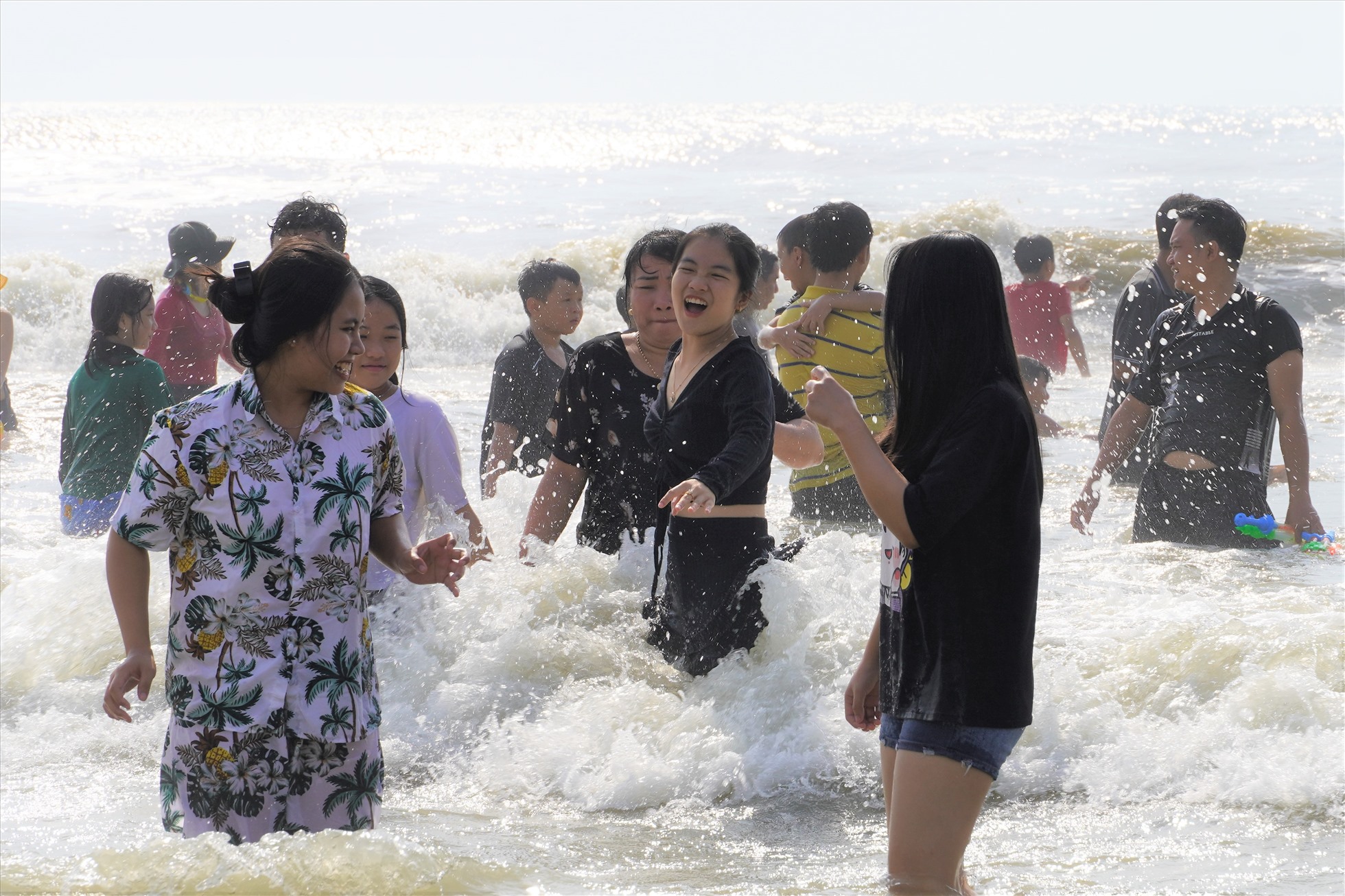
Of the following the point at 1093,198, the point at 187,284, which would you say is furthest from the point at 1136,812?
the point at 1093,198

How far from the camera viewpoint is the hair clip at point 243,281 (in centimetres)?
276

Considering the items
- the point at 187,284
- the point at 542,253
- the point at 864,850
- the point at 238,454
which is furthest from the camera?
the point at 542,253

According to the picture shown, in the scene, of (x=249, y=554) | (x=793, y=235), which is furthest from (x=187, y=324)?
(x=249, y=554)

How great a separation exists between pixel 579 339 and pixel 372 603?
46.2ft

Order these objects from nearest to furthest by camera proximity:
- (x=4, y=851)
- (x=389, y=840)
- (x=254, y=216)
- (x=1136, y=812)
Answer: (x=389, y=840), (x=4, y=851), (x=1136, y=812), (x=254, y=216)

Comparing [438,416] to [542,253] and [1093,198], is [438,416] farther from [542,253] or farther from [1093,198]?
[1093,198]

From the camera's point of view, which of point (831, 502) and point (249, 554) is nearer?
point (249, 554)

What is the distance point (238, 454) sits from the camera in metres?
2.71

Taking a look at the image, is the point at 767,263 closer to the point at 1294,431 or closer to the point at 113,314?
the point at 1294,431

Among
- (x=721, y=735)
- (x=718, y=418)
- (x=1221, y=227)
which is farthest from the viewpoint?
(x=1221, y=227)

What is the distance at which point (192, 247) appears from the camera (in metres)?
7.30

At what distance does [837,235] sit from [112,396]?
11.9ft

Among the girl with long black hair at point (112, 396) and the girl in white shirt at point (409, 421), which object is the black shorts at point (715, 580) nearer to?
the girl in white shirt at point (409, 421)

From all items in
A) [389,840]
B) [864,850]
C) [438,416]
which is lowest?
[864,850]
